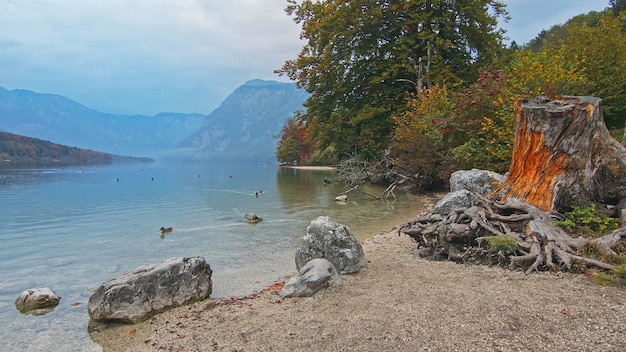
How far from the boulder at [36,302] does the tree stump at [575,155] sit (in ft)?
36.1

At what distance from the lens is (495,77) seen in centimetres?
1861

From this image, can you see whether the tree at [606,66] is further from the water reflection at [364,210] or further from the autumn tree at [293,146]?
the autumn tree at [293,146]

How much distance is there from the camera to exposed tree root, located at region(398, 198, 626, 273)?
698cm

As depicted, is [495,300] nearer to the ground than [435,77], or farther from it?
nearer to the ground

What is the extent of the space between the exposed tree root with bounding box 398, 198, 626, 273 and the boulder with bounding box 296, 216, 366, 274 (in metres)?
1.76

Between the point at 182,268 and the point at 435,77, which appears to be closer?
the point at 182,268

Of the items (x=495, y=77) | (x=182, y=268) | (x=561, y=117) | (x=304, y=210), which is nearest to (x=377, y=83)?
(x=495, y=77)

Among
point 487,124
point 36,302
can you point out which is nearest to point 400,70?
point 487,124

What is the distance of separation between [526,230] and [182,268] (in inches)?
287

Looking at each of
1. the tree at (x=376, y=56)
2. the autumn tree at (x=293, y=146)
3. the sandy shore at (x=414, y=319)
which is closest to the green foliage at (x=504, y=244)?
the sandy shore at (x=414, y=319)

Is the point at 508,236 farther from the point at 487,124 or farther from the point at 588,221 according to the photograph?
the point at 487,124

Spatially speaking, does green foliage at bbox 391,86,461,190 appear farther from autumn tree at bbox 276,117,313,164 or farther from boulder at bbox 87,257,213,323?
autumn tree at bbox 276,117,313,164

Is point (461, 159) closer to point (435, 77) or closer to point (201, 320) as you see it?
point (435, 77)

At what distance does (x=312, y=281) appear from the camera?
681 cm
